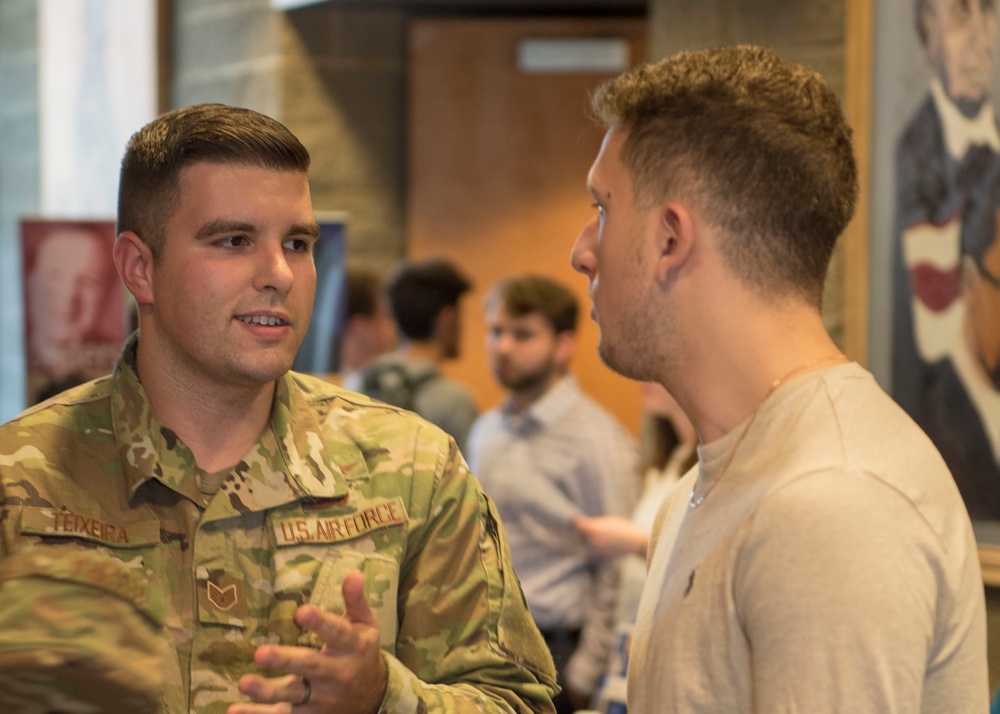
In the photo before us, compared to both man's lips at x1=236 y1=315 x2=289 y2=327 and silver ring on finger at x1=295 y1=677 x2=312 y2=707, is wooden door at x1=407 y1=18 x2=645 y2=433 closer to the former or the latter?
man's lips at x1=236 y1=315 x2=289 y2=327

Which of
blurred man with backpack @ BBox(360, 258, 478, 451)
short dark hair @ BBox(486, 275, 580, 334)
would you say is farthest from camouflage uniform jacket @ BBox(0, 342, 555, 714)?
blurred man with backpack @ BBox(360, 258, 478, 451)

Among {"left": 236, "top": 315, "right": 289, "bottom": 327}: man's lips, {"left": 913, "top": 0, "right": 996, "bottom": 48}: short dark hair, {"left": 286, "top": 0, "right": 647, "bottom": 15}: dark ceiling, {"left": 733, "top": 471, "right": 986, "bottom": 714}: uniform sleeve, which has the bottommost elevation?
{"left": 733, "top": 471, "right": 986, "bottom": 714}: uniform sleeve

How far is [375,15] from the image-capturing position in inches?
200

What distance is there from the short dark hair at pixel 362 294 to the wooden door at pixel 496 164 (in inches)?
18.0

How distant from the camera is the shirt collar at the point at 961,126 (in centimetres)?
286

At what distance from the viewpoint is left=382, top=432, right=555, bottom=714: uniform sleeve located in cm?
158

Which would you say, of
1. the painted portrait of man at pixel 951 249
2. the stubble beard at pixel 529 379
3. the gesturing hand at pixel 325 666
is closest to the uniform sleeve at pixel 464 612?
the gesturing hand at pixel 325 666

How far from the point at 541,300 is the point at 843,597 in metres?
2.69

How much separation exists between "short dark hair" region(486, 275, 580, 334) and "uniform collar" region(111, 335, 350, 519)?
79.3 inches

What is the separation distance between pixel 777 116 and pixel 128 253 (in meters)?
0.96

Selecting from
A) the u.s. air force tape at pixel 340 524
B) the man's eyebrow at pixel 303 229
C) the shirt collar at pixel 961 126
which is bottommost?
the u.s. air force tape at pixel 340 524

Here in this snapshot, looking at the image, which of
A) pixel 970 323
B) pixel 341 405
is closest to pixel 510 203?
pixel 970 323

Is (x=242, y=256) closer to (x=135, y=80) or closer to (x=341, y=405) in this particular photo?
(x=341, y=405)

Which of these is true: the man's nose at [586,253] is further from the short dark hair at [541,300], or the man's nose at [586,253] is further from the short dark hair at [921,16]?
the short dark hair at [541,300]
